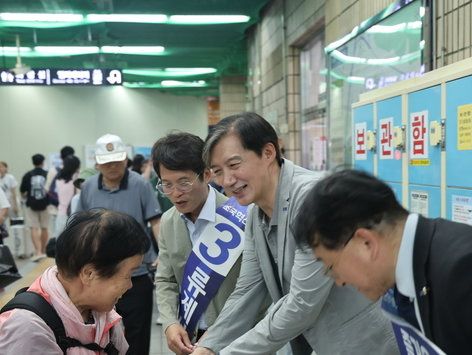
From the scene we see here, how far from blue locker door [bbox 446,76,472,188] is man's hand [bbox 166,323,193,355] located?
1.30m

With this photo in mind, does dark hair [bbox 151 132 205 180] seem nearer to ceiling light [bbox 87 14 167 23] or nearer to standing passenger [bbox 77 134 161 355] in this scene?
standing passenger [bbox 77 134 161 355]

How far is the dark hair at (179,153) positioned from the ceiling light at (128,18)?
→ 18.1ft

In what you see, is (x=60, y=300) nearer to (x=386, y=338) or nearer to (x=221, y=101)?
(x=386, y=338)

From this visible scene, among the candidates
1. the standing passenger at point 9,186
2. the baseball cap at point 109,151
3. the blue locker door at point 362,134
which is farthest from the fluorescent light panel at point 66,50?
the blue locker door at point 362,134

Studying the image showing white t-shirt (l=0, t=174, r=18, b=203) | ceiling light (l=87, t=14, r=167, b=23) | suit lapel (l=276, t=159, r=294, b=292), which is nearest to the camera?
suit lapel (l=276, t=159, r=294, b=292)

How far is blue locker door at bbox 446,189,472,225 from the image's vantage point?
212cm

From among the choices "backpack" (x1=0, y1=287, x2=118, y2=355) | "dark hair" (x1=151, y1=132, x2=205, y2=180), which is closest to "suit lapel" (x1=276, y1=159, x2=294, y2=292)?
"dark hair" (x1=151, y1=132, x2=205, y2=180)

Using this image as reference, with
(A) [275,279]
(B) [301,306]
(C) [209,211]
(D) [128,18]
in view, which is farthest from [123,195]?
(D) [128,18]

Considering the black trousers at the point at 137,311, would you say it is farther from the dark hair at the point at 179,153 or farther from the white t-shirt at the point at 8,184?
the white t-shirt at the point at 8,184

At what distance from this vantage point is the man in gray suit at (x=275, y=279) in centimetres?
143

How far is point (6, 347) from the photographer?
1171 millimetres

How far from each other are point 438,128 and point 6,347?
6.28 feet

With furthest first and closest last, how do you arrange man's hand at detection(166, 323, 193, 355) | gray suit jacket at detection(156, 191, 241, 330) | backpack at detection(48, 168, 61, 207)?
backpack at detection(48, 168, 61, 207), gray suit jacket at detection(156, 191, 241, 330), man's hand at detection(166, 323, 193, 355)

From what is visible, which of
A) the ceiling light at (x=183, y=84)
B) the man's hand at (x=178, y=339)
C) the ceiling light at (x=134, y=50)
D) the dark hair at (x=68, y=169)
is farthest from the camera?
the ceiling light at (x=183, y=84)
